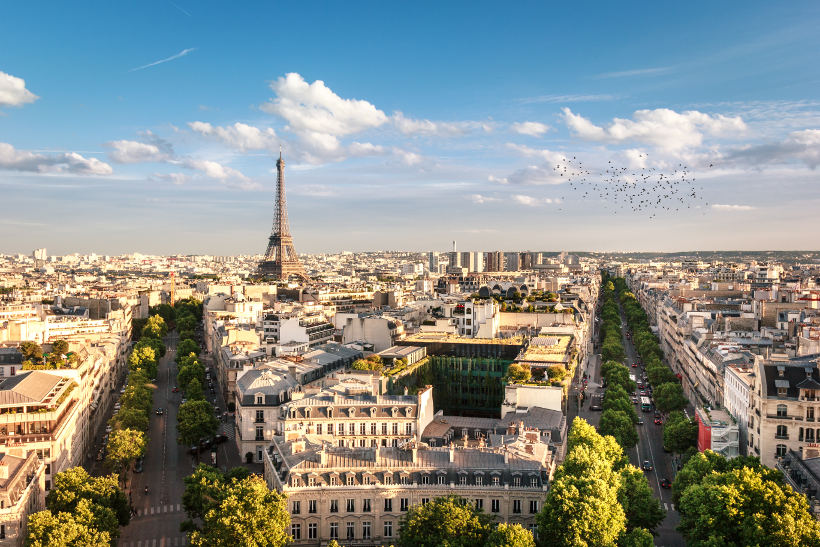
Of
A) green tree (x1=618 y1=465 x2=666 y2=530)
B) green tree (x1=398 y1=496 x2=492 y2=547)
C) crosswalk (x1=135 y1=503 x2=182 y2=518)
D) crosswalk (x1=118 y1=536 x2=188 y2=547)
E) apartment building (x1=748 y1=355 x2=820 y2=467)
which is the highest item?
apartment building (x1=748 y1=355 x2=820 y2=467)

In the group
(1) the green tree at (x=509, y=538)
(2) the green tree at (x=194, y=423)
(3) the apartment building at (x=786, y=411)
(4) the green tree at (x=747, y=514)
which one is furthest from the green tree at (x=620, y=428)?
(2) the green tree at (x=194, y=423)

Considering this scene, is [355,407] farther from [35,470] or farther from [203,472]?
[35,470]

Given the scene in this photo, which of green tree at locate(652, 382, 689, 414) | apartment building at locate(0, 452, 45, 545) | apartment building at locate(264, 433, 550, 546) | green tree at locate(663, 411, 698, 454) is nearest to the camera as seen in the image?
apartment building at locate(0, 452, 45, 545)

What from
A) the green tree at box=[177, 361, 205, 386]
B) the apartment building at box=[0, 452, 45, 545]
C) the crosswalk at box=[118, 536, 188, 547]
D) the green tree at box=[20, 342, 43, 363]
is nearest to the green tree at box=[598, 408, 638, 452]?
the crosswalk at box=[118, 536, 188, 547]

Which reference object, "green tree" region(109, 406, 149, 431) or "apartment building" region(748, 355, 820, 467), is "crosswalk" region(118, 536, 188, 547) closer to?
"green tree" region(109, 406, 149, 431)

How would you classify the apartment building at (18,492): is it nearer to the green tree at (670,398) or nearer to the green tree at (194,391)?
the green tree at (194,391)

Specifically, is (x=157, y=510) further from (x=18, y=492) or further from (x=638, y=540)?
(x=638, y=540)
